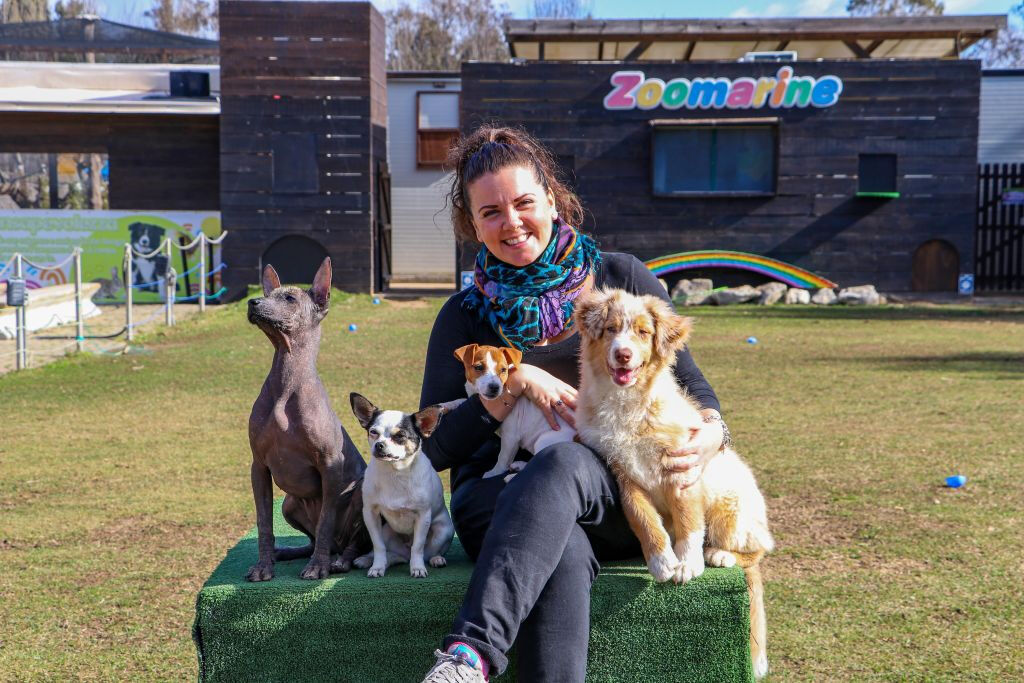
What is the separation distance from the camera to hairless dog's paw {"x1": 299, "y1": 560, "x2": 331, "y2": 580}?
3.45m

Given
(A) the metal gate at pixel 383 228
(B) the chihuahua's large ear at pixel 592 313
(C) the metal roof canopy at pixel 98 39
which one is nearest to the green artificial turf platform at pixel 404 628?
(B) the chihuahua's large ear at pixel 592 313

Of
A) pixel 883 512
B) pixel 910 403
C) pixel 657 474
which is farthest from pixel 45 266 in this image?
pixel 657 474

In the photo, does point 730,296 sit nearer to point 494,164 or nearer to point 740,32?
point 740,32

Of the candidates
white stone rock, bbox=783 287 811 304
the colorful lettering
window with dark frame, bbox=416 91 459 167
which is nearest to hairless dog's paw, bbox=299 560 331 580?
white stone rock, bbox=783 287 811 304

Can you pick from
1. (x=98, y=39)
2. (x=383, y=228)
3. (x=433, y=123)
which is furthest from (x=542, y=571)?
(x=98, y=39)

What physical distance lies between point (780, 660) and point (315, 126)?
19.8 metres

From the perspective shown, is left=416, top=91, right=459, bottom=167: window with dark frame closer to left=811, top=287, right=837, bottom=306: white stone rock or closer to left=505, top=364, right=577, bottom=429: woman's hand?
left=811, top=287, right=837, bottom=306: white stone rock

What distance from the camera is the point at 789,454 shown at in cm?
762

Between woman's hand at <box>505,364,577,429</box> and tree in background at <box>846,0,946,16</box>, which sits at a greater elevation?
tree in background at <box>846,0,946,16</box>

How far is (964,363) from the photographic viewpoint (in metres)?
12.3

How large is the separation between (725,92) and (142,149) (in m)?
13.1

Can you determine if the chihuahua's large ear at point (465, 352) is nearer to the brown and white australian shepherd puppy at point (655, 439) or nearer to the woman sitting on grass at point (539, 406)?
the woman sitting on grass at point (539, 406)

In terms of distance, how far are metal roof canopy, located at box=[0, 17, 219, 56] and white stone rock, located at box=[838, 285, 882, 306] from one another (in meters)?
21.6

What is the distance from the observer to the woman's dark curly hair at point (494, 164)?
379 cm
